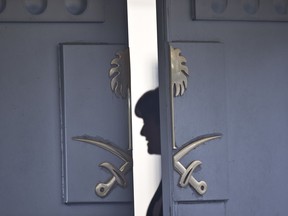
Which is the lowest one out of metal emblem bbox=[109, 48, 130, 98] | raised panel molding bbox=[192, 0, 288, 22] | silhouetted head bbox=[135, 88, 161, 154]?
silhouetted head bbox=[135, 88, 161, 154]

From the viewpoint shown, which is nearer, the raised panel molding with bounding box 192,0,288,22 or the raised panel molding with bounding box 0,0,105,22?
the raised panel molding with bounding box 0,0,105,22

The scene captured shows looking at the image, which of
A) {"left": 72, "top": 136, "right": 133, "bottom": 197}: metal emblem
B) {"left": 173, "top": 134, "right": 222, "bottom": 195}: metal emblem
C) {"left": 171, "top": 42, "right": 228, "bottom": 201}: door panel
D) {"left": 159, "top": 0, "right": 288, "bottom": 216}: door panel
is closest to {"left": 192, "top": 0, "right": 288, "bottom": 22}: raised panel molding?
{"left": 159, "top": 0, "right": 288, "bottom": 216}: door panel

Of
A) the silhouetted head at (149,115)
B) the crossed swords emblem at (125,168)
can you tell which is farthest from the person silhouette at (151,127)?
the crossed swords emblem at (125,168)

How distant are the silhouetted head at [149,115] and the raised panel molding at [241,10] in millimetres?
359

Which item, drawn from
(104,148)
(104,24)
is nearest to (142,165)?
(104,148)

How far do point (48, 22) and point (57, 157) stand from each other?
0.53m

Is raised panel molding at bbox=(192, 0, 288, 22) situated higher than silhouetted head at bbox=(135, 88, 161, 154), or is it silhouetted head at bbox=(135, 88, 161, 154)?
raised panel molding at bbox=(192, 0, 288, 22)

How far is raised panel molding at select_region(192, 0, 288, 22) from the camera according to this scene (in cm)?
441

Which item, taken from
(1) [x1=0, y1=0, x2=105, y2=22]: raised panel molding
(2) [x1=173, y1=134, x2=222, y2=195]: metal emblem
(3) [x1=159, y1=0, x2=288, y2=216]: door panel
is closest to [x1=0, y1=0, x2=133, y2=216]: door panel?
(1) [x1=0, y1=0, x2=105, y2=22]: raised panel molding

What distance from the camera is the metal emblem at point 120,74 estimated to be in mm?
4348

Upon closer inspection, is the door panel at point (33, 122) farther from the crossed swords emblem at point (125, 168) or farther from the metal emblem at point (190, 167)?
the metal emblem at point (190, 167)

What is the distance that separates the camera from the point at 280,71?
14.9 ft

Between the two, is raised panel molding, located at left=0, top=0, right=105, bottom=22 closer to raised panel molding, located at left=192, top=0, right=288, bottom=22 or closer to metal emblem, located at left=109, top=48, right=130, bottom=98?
metal emblem, located at left=109, top=48, right=130, bottom=98

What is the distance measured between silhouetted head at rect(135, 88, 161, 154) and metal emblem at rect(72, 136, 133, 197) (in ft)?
0.38
